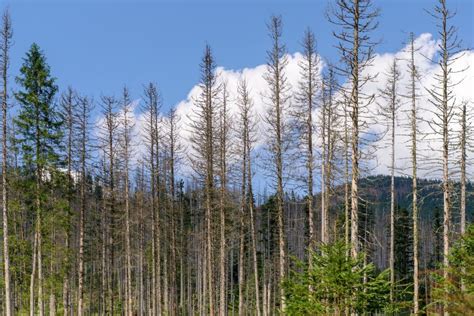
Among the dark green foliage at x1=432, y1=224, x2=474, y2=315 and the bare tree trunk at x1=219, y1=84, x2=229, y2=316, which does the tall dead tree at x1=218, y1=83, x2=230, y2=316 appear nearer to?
the bare tree trunk at x1=219, y1=84, x2=229, y2=316

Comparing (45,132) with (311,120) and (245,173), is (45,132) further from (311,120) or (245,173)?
(311,120)

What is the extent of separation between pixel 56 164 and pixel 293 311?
17615mm

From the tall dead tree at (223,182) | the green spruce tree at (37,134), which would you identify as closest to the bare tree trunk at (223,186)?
the tall dead tree at (223,182)

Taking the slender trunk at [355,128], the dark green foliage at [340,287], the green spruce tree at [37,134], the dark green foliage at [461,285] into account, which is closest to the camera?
the dark green foliage at [461,285]

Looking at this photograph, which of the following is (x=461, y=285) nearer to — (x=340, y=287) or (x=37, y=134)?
(x=340, y=287)

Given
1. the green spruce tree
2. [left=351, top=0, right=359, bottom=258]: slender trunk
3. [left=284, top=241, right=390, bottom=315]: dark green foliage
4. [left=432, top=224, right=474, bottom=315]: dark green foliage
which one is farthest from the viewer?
the green spruce tree

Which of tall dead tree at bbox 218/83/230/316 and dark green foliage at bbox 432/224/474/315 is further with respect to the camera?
tall dead tree at bbox 218/83/230/316

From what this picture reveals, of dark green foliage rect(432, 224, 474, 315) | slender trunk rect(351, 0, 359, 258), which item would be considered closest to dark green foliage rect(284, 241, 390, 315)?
dark green foliage rect(432, 224, 474, 315)

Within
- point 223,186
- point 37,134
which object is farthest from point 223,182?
point 37,134

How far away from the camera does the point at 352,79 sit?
13602mm

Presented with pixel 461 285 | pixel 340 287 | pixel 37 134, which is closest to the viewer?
pixel 340 287

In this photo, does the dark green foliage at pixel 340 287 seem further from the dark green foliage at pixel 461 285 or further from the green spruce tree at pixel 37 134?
the green spruce tree at pixel 37 134

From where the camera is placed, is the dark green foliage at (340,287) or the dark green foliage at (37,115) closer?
the dark green foliage at (340,287)

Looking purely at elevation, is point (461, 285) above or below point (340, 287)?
below
